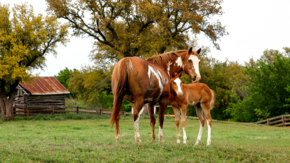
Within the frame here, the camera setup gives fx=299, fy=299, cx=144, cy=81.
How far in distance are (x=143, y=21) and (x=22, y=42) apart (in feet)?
40.6

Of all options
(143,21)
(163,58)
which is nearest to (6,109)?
(143,21)

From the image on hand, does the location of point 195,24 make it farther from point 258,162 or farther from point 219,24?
point 258,162

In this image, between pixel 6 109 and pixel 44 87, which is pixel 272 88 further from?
pixel 6 109

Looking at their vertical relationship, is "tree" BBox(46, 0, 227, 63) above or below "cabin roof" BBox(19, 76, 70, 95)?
above

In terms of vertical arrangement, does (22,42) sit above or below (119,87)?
above

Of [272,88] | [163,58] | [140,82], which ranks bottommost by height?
[140,82]

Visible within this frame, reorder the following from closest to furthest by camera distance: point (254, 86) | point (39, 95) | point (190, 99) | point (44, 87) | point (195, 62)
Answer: point (195, 62) → point (190, 99) → point (254, 86) → point (39, 95) → point (44, 87)

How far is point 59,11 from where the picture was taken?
1136 inches

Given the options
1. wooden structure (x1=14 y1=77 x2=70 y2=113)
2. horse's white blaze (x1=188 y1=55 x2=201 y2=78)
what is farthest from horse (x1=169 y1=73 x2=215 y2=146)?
wooden structure (x1=14 y1=77 x2=70 y2=113)

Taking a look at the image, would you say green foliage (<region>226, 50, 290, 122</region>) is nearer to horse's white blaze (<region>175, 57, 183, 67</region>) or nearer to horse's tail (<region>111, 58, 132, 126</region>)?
horse's white blaze (<region>175, 57, 183, 67</region>)

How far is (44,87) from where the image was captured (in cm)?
3819

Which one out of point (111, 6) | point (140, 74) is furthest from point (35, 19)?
point (140, 74)

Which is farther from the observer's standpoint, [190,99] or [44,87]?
[44,87]

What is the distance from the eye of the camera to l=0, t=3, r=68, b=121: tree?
89.9ft
